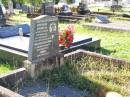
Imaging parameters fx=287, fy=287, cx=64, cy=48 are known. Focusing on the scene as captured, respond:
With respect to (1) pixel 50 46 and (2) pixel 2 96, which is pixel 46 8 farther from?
(2) pixel 2 96

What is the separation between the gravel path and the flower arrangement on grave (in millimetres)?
2129

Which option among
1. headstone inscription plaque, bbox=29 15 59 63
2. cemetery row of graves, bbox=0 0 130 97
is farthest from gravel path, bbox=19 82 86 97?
headstone inscription plaque, bbox=29 15 59 63

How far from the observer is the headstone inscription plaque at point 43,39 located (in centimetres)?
606

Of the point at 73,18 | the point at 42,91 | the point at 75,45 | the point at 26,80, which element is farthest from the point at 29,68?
the point at 73,18

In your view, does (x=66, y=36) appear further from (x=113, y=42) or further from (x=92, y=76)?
(x=113, y=42)

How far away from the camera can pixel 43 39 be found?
20.8 ft

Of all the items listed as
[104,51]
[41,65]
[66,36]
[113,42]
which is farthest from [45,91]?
[113,42]

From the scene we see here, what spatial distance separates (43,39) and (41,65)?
58cm

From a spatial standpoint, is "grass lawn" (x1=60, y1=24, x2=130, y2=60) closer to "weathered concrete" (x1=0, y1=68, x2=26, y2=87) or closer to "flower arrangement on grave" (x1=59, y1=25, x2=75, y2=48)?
"flower arrangement on grave" (x1=59, y1=25, x2=75, y2=48)

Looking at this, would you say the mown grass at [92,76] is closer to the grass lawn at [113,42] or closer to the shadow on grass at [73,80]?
the shadow on grass at [73,80]

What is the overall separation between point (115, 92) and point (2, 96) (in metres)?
2.06

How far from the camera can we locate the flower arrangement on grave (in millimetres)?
7725

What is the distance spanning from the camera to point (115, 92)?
5.36m

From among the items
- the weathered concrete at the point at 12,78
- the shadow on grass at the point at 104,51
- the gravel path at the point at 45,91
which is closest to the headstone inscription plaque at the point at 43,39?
the weathered concrete at the point at 12,78
